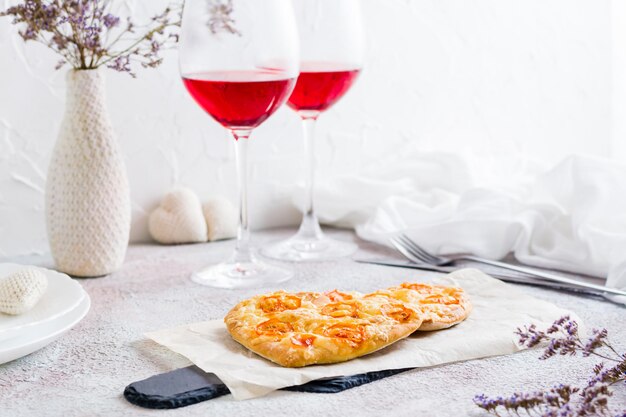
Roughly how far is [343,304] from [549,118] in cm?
114

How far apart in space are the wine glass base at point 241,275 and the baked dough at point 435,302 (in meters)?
0.23

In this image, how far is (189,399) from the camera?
0.78 m

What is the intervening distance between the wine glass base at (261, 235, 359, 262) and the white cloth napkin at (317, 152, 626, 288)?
63 millimetres

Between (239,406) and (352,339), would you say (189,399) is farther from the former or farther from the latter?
(352,339)

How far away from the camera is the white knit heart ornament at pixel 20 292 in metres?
0.92

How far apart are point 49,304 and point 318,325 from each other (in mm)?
290

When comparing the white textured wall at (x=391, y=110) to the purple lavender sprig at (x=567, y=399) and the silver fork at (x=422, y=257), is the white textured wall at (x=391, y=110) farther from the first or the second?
the purple lavender sprig at (x=567, y=399)

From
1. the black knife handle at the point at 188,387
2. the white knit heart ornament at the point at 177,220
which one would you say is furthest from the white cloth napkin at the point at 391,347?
the white knit heart ornament at the point at 177,220

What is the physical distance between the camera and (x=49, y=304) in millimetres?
958

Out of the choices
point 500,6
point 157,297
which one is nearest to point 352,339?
point 157,297

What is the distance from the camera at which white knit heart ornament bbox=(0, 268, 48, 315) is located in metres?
0.92

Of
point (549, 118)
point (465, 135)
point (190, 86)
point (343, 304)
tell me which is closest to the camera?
point (343, 304)

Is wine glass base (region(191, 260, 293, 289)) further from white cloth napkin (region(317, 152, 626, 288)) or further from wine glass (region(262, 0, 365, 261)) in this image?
white cloth napkin (region(317, 152, 626, 288))

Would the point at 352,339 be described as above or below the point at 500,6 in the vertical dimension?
below
